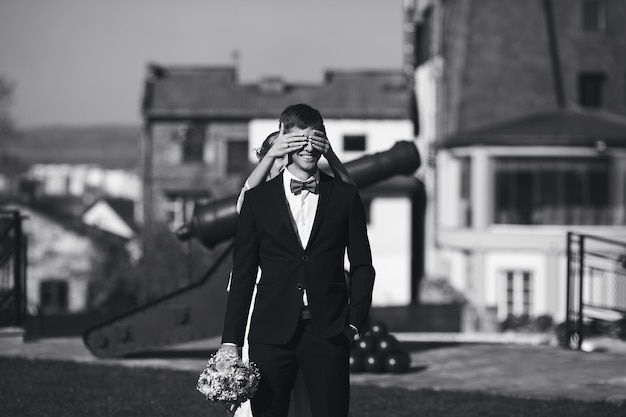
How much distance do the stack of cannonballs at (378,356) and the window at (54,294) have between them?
1684 inches

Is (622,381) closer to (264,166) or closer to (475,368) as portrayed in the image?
(475,368)

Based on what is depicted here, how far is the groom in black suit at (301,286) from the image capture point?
268 inches

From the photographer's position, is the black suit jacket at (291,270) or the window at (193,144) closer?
the black suit jacket at (291,270)

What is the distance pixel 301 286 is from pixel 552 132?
3794 centimetres

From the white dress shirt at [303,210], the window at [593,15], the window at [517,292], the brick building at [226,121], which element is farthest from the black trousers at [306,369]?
the brick building at [226,121]

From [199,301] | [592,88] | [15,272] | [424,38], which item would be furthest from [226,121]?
[199,301]

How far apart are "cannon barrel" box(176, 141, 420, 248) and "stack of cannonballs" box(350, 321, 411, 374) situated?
1704 millimetres

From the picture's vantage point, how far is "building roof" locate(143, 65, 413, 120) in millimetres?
55219

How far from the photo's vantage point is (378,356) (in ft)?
41.5

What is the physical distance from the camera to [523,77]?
47.1 m

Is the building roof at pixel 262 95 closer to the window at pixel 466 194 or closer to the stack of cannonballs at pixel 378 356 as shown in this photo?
the window at pixel 466 194

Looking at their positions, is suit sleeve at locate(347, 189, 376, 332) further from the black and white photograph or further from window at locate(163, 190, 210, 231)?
window at locate(163, 190, 210, 231)

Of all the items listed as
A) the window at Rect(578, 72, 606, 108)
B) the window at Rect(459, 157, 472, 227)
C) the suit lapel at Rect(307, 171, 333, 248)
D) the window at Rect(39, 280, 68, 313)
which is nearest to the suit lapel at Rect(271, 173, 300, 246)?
the suit lapel at Rect(307, 171, 333, 248)

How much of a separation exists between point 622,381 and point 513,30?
36.6 metres
